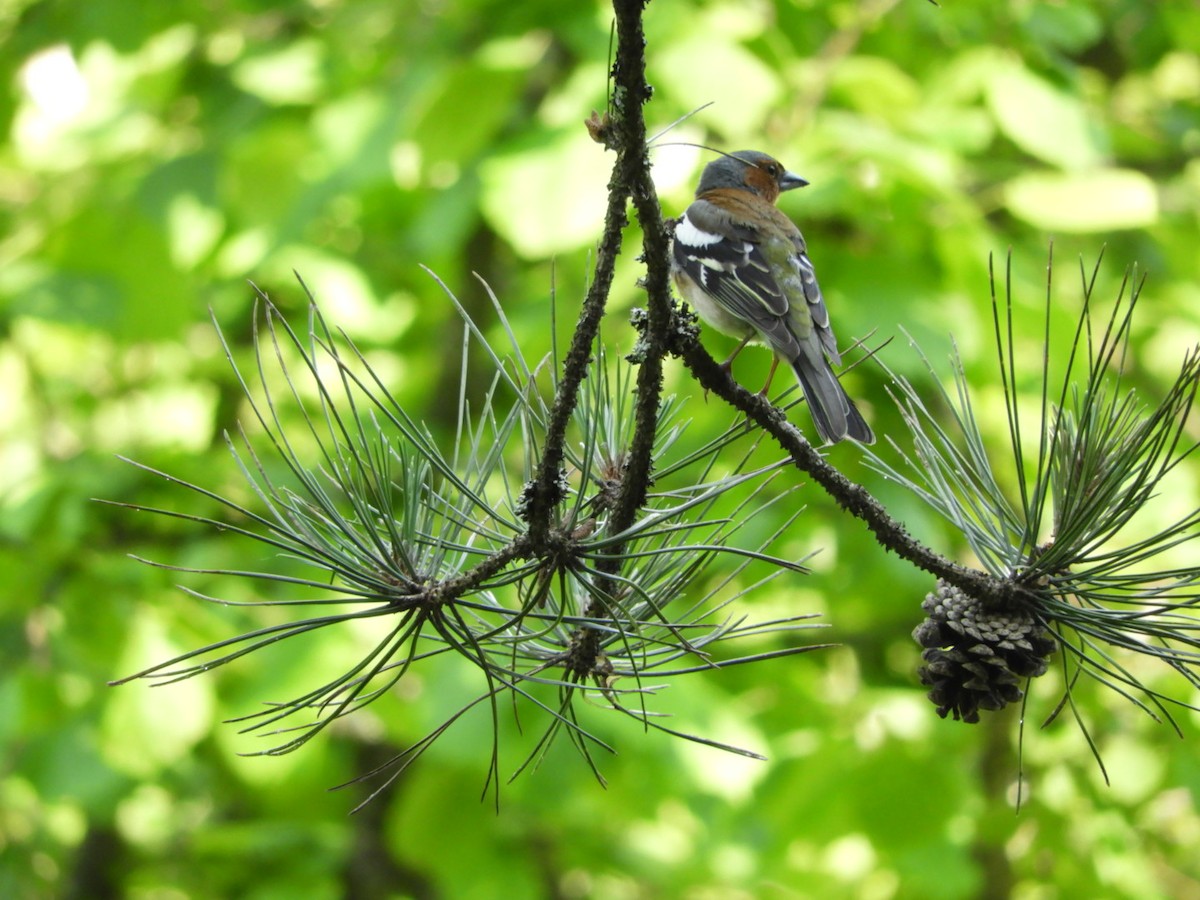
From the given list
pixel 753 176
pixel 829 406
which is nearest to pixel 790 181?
pixel 753 176

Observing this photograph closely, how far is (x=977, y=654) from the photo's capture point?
3.84ft

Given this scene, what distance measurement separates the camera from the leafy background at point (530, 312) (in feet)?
10.6

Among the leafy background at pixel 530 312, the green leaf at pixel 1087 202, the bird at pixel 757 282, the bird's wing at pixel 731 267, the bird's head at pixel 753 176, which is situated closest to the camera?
the bird at pixel 757 282

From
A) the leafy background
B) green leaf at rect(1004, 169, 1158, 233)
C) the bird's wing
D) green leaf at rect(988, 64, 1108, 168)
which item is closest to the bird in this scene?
the bird's wing

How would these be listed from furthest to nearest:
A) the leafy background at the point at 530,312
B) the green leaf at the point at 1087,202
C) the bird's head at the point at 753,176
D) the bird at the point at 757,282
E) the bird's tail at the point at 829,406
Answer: the leafy background at the point at 530,312, the green leaf at the point at 1087,202, the bird's head at the point at 753,176, the bird at the point at 757,282, the bird's tail at the point at 829,406

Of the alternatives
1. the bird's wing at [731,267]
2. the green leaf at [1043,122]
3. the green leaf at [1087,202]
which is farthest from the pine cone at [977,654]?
the green leaf at [1043,122]

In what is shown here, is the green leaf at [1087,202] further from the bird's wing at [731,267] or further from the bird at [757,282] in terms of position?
the bird's wing at [731,267]

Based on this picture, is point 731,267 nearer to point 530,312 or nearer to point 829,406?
point 829,406

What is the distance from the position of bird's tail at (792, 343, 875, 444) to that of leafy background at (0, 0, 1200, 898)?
3.45ft

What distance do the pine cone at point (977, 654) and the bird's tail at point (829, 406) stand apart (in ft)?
1.30

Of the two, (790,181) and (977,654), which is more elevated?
(790,181)

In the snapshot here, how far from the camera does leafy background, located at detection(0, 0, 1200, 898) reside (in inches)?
127

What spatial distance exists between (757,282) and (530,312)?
1.46m

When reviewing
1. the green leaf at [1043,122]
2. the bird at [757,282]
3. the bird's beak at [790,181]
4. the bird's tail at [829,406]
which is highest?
the green leaf at [1043,122]
